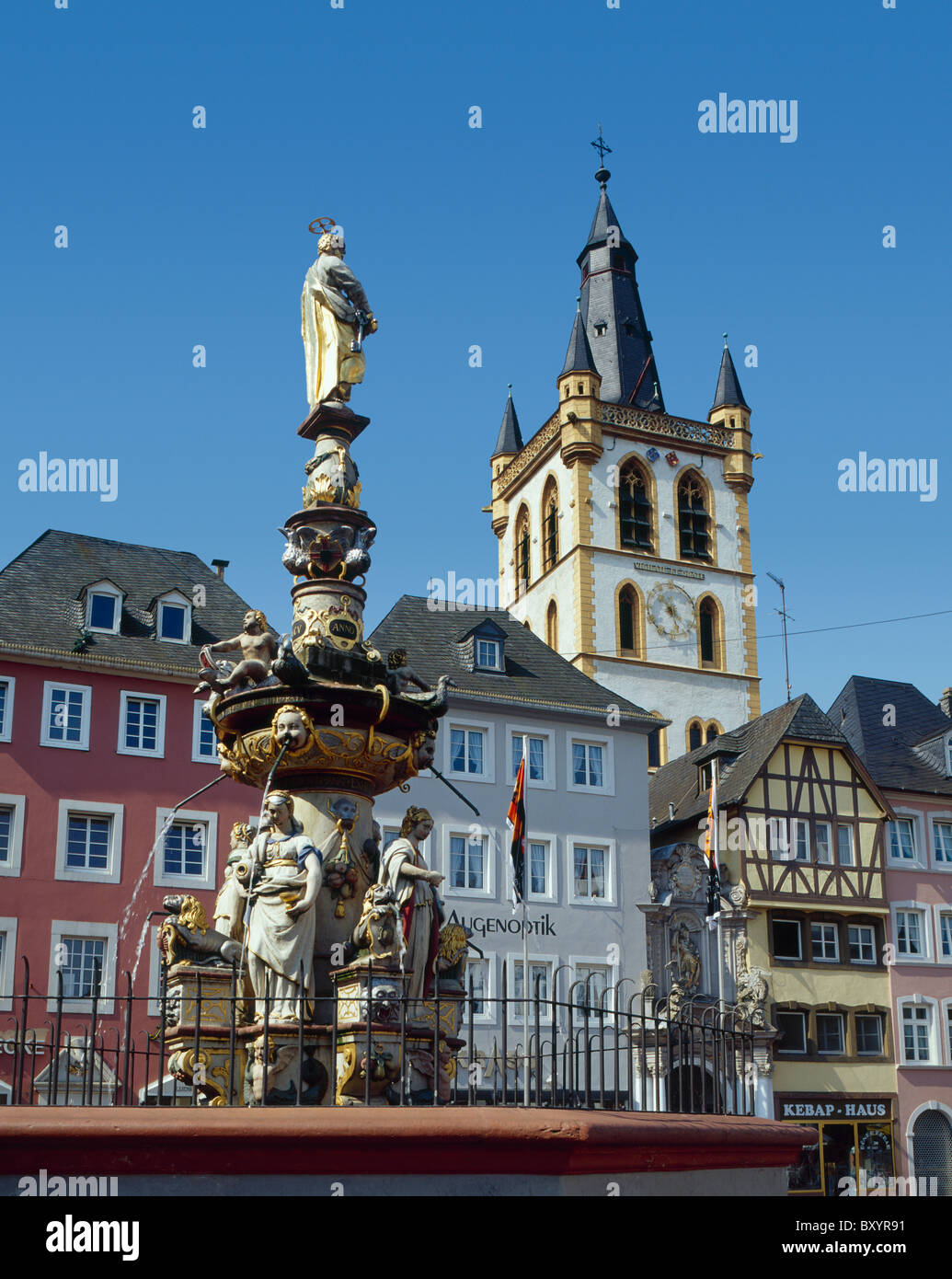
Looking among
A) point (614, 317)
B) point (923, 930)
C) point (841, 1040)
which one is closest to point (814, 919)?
point (841, 1040)

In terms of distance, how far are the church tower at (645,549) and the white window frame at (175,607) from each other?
92.8 feet

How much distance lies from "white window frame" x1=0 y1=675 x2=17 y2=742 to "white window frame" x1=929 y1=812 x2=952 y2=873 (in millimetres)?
27422

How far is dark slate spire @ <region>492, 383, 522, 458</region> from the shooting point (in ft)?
257

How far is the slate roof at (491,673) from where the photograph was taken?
41.1 m

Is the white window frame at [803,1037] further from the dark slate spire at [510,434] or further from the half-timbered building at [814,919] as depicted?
the dark slate spire at [510,434]

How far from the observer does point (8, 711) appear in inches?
1332

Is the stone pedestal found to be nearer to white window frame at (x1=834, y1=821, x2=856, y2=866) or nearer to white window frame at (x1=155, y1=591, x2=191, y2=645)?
white window frame at (x1=155, y1=591, x2=191, y2=645)

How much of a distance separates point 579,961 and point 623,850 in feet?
11.7

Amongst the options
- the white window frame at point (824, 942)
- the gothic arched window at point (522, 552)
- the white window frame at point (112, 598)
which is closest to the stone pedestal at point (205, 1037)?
the white window frame at point (112, 598)

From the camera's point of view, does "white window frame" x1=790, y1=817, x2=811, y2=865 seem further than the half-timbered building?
Yes

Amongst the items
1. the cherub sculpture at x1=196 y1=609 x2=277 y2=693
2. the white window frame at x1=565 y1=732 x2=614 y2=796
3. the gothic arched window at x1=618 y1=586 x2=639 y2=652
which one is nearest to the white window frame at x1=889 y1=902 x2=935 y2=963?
the white window frame at x1=565 y1=732 x2=614 y2=796

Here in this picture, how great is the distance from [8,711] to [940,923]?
27.7m

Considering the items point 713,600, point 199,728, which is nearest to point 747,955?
point 199,728
